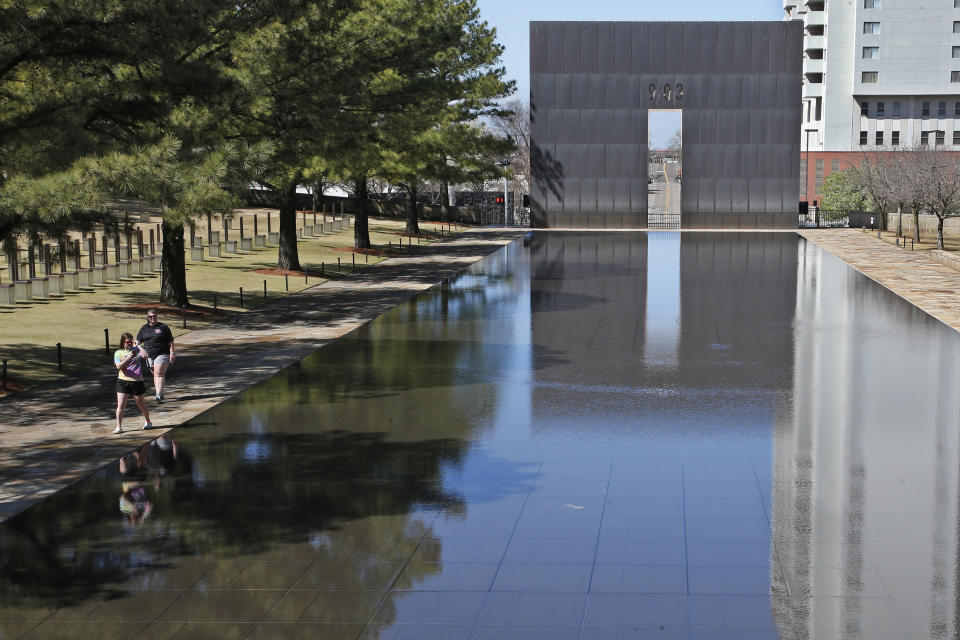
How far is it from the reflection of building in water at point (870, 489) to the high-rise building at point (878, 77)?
92164 mm

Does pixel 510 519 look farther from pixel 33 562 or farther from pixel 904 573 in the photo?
pixel 33 562

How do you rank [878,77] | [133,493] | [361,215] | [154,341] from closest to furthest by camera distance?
[133,493]
[154,341]
[361,215]
[878,77]

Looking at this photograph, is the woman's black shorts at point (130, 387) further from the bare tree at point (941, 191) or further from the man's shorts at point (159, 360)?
the bare tree at point (941, 191)

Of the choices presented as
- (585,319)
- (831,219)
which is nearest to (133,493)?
(585,319)

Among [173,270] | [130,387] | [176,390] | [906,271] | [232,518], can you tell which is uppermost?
[173,270]

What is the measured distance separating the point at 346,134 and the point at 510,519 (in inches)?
693

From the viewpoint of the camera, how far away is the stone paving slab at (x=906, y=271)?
29.1 metres

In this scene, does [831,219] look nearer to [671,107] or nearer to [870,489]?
[671,107]

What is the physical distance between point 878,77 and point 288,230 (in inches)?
3553

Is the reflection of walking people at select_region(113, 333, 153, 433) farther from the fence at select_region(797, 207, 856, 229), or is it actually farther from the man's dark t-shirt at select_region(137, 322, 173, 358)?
the fence at select_region(797, 207, 856, 229)

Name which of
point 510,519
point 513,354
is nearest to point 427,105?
point 513,354

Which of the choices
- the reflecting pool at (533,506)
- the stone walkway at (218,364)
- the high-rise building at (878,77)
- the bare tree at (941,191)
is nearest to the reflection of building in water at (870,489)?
the reflecting pool at (533,506)

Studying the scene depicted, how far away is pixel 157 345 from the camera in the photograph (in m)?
A: 17.0

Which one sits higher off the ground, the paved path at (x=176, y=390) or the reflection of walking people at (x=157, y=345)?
the reflection of walking people at (x=157, y=345)
